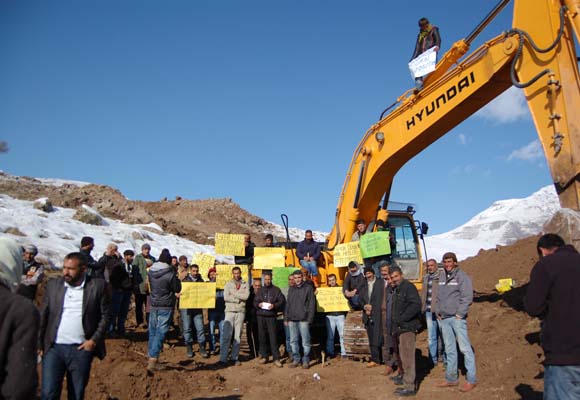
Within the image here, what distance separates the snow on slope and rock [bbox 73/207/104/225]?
0.26 metres

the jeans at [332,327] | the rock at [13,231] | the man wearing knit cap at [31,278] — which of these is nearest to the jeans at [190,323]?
the jeans at [332,327]

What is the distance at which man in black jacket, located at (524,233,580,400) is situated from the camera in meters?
3.74

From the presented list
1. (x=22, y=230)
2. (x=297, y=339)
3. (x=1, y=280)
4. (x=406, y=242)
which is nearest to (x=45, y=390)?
(x=1, y=280)

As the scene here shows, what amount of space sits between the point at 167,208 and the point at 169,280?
31.0 metres

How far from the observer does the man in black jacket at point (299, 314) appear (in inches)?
371

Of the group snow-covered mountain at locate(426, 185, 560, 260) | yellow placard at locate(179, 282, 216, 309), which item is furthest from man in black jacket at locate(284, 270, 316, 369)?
snow-covered mountain at locate(426, 185, 560, 260)

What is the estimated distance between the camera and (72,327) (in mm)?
4711

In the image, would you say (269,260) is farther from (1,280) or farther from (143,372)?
(1,280)

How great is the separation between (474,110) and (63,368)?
7.27 metres

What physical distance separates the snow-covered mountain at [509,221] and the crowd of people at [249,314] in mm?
22669

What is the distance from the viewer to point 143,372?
728cm

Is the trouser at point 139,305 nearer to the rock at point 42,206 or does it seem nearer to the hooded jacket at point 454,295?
the hooded jacket at point 454,295

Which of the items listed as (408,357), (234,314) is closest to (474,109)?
(408,357)

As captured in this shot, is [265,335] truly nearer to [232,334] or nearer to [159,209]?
[232,334]
